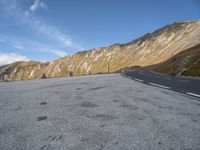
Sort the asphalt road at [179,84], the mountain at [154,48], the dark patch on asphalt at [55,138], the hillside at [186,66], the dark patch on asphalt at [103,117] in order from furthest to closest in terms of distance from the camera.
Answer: the mountain at [154,48] < the hillside at [186,66] < the asphalt road at [179,84] < the dark patch on asphalt at [103,117] < the dark patch on asphalt at [55,138]

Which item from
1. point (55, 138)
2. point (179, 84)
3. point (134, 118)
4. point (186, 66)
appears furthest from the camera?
point (186, 66)

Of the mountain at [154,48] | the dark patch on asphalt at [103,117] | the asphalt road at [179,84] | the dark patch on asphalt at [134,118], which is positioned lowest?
the asphalt road at [179,84]

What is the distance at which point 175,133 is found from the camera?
15.9 feet

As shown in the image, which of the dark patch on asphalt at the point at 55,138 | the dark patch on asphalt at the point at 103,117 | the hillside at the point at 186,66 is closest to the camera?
the dark patch on asphalt at the point at 55,138

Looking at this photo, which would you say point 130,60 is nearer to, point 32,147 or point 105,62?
point 105,62

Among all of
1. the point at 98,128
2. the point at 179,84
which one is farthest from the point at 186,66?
the point at 98,128

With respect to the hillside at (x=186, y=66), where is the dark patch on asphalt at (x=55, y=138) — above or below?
below

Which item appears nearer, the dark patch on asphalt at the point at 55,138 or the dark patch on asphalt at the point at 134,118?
the dark patch on asphalt at the point at 55,138

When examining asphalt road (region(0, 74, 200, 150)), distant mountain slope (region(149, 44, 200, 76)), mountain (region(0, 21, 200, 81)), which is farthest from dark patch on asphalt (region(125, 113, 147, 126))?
mountain (region(0, 21, 200, 81))

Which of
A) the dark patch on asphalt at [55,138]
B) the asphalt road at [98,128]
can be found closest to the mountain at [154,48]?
the asphalt road at [98,128]

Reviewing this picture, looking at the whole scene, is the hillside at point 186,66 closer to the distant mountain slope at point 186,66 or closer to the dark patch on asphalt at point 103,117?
the distant mountain slope at point 186,66

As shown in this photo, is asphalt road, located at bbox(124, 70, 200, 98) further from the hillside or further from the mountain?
the mountain

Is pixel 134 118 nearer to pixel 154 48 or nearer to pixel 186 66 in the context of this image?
pixel 186 66

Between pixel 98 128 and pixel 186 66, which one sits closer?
pixel 98 128
